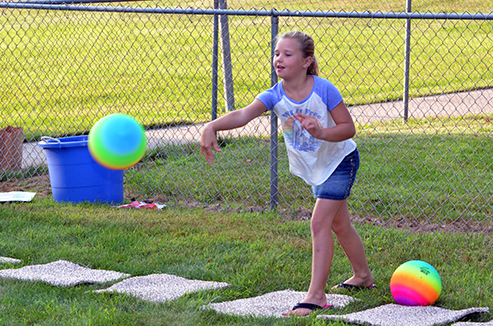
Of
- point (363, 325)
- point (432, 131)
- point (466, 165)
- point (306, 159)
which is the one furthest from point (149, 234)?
point (432, 131)

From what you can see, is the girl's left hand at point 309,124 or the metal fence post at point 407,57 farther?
the metal fence post at point 407,57

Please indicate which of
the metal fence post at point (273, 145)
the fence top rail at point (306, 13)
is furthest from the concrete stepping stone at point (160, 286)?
the fence top rail at point (306, 13)

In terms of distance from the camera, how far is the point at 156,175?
20.5ft

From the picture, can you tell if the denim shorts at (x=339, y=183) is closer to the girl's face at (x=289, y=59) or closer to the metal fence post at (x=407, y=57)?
the girl's face at (x=289, y=59)

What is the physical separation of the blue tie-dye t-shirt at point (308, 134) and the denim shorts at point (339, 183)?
0.10 ft

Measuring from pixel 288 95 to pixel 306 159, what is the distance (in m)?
0.36

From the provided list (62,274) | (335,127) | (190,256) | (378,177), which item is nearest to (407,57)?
(378,177)

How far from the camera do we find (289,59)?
3.04 m

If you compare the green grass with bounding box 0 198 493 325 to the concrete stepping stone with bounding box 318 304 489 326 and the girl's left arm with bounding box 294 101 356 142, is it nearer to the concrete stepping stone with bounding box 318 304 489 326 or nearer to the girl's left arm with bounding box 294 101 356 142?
→ the concrete stepping stone with bounding box 318 304 489 326

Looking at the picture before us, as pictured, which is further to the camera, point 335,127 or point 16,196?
point 16,196

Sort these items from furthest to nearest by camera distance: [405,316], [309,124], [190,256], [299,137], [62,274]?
[190,256] < [62,274] < [299,137] < [405,316] < [309,124]

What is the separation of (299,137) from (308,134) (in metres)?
0.06

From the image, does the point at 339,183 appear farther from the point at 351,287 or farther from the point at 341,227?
the point at 351,287

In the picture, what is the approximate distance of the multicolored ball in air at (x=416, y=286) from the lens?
3029 millimetres
